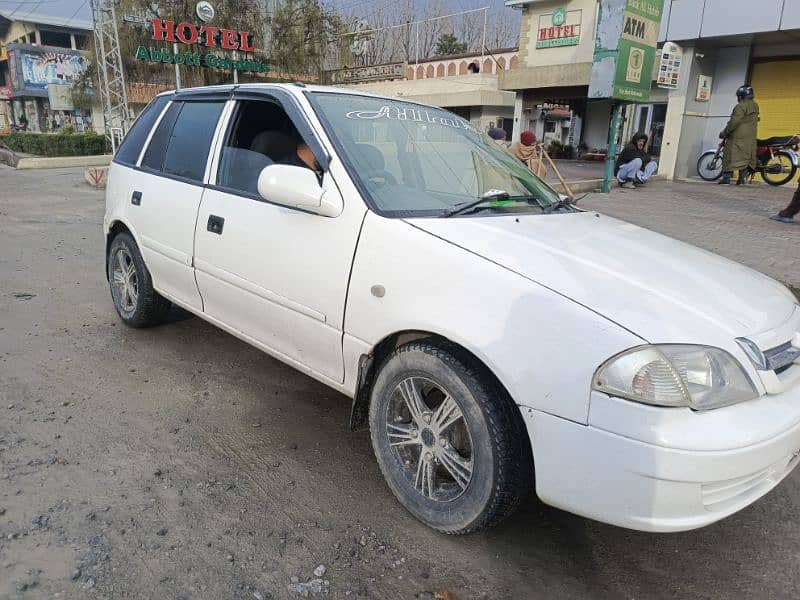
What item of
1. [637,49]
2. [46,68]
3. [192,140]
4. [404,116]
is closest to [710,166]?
[637,49]

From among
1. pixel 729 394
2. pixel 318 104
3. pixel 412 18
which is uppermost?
pixel 412 18

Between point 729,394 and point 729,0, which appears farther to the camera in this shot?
point 729,0

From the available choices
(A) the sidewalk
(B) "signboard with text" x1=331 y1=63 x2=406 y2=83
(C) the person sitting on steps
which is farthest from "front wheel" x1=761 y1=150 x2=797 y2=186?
(B) "signboard with text" x1=331 y1=63 x2=406 y2=83

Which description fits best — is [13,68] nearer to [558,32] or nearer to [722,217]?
[558,32]

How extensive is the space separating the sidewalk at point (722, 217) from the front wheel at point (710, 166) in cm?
43

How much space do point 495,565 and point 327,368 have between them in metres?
1.12

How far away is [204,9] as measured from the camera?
813 inches

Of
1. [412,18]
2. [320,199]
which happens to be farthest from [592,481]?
[412,18]

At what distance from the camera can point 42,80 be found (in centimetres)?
4981

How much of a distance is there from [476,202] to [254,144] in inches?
54.5

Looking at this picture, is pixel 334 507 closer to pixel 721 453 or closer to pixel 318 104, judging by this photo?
pixel 721 453

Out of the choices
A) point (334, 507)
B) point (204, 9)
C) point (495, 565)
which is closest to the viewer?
point (495, 565)

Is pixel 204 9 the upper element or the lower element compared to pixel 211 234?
upper

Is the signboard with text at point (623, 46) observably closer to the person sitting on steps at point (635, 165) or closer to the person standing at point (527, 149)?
the person sitting on steps at point (635, 165)
